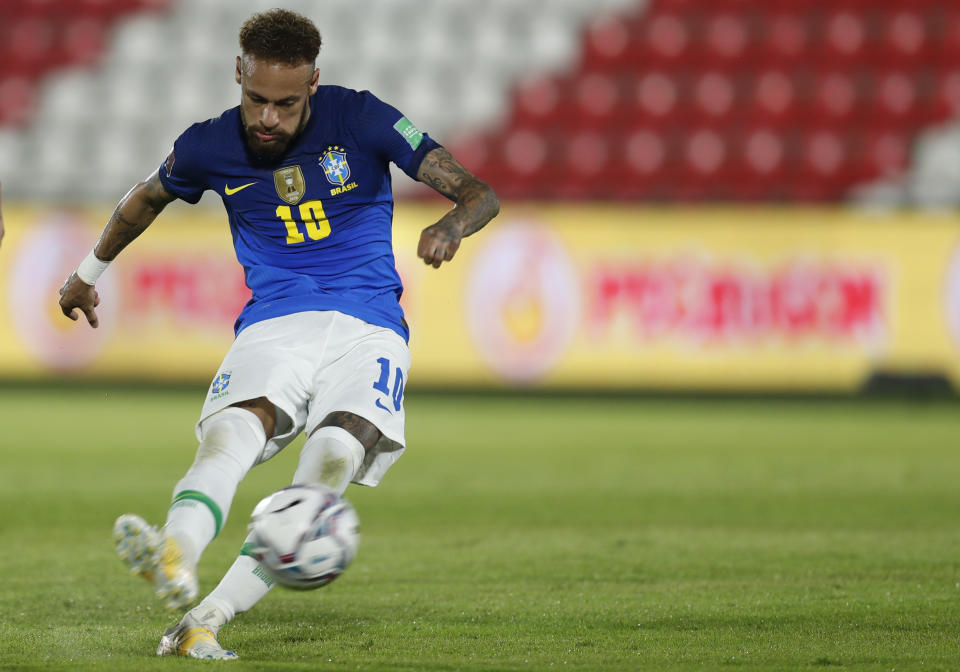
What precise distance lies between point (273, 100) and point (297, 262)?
1.80 ft

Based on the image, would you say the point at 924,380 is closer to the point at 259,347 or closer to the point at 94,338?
the point at 94,338

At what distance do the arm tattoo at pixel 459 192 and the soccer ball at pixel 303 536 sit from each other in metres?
0.80

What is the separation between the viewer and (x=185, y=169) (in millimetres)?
4047

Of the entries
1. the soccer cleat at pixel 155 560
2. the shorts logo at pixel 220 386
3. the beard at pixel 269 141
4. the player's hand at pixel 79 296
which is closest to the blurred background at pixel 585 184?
the player's hand at pixel 79 296

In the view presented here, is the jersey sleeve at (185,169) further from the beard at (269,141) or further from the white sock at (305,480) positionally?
the white sock at (305,480)

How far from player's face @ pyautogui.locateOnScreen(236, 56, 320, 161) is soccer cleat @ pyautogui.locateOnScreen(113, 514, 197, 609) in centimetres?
125

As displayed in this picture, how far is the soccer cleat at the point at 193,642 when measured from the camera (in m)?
3.56

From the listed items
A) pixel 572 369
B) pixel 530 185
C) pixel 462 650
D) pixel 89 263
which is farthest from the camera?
pixel 530 185

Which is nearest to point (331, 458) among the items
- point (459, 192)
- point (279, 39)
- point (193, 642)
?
point (193, 642)

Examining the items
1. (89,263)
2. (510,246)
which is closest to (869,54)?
(510,246)

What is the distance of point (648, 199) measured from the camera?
12906 millimetres

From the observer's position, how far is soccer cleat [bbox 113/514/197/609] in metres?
3.12

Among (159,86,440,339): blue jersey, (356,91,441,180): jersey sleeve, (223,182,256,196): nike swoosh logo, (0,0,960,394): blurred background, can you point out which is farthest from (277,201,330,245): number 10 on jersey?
(0,0,960,394): blurred background

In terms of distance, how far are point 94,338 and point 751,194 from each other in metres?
6.69
